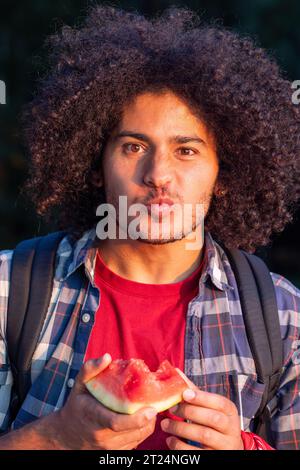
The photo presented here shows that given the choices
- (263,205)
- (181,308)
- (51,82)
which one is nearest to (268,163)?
(263,205)

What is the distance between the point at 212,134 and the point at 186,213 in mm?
445

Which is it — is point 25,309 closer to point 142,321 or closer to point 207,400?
point 142,321

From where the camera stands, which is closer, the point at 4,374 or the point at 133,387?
the point at 133,387

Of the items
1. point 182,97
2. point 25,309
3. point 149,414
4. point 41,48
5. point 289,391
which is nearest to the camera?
point 149,414

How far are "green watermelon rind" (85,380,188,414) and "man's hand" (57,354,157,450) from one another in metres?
0.02

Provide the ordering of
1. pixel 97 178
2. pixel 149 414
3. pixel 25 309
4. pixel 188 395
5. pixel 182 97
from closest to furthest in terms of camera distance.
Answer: pixel 149 414, pixel 188 395, pixel 25 309, pixel 182 97, pixel 97 178

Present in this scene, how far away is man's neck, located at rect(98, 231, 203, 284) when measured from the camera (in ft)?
12.1

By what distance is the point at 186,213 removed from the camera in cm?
357

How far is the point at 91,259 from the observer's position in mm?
3682

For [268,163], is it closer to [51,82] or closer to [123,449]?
[51,82]

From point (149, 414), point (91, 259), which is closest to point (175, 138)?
point (91, 259)

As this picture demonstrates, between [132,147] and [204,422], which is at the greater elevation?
[132,147]

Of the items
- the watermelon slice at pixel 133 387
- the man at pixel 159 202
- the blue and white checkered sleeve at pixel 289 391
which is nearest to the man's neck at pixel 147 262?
the man at pixel 159 202

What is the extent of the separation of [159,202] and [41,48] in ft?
14.4
